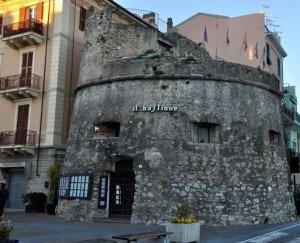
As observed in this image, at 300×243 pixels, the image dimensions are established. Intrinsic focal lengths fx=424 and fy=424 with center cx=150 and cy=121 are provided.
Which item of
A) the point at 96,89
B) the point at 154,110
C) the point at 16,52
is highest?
the point at 16,52

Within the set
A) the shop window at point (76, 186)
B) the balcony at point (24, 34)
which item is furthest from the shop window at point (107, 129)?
the balcony at point (24, 34)

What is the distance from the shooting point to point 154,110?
1864 cm

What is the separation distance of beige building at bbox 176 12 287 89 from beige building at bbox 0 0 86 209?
1101 centimetres

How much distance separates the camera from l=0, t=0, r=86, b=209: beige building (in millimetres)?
24906

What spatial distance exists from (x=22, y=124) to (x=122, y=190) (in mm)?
10267

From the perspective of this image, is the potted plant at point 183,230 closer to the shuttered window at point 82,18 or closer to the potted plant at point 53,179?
the potted plant at point 53,179

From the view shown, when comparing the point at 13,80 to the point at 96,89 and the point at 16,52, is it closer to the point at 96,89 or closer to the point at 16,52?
the point at 16,52

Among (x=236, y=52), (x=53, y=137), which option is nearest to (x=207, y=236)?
(x=53, y=137)

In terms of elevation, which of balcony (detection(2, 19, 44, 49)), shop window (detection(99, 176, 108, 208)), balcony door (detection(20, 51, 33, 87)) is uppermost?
balcony (detection(2, 19, 44, 49))

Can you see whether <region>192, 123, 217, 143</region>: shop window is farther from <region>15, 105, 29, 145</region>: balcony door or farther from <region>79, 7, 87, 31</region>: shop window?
<region>79, 7, 87, 31</region>: shop window

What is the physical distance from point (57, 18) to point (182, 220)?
17.5 metres

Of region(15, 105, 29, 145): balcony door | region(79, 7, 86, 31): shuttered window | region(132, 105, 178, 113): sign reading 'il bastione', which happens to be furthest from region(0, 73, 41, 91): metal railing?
region(132, 105, 178, 113): sign reading 'il bastione'

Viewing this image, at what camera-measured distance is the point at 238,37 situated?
3366cm

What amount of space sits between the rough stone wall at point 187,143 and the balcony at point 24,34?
289 inches
